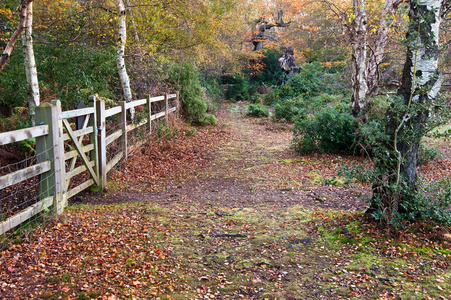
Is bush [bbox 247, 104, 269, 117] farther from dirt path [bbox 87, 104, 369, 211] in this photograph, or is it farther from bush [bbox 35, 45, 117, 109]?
bush [bbox 35, 45, 117, 109]

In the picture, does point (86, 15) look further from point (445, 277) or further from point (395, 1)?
point (445, 277)

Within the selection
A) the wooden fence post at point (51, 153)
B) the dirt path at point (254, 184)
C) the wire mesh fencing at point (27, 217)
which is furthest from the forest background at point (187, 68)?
the wire mesh fencing at point (27, 217)

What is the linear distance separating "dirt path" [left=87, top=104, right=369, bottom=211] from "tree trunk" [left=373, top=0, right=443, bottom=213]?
2.47 feet

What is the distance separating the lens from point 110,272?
11.7 ft

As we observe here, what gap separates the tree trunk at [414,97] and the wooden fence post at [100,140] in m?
Result: 5.20

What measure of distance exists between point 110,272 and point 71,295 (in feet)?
1.62

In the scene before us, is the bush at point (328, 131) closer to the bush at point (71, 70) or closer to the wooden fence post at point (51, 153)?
the bush at point (71, 70)

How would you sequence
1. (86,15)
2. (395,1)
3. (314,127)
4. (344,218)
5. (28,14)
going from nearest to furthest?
(344,218)
(28,14)
(395,1)
(86,15)
(314,127)

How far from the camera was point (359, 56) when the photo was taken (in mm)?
9859

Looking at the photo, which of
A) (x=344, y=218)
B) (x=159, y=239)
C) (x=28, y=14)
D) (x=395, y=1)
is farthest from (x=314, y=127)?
(x=28, y=14)

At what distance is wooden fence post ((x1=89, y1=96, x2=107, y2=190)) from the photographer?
6914 millimetres

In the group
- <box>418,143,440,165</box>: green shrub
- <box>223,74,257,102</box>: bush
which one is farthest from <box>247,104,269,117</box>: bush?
<box>418,143,440,165</box>: green shrub

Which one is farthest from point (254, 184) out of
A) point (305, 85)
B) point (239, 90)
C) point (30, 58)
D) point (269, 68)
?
point (269, 68)

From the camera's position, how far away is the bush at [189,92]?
14586 millimetres
